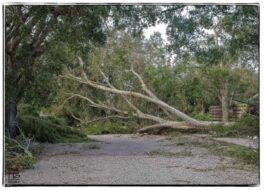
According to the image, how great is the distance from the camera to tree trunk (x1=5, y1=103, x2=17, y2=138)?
7.12m

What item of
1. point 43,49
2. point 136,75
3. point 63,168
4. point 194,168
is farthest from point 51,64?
point 194,168

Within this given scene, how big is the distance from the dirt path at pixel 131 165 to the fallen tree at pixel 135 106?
54cm

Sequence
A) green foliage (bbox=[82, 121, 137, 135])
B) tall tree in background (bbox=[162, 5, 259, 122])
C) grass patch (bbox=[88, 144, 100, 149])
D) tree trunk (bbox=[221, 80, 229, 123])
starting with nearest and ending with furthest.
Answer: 1. tall tree in background (bbox=[162, 5, 259, 122])
2. tree trunk (bbox=[221, 80, 229, 123])
3. grass patch (bbox=[88, 144, 100, 149])
4. green foliage (bbox=[82, 121, 137, 135])

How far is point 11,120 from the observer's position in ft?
24.4

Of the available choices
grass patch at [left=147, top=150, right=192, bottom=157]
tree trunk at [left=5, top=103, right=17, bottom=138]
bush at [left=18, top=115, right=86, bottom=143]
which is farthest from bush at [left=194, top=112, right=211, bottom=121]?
tree trunk at [left=5, top=103, right=17, bottom=138]

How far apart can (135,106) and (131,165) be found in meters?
2.74

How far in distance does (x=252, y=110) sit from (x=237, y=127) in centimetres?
64

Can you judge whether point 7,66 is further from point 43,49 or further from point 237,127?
point 237,127

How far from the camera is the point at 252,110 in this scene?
618 cm

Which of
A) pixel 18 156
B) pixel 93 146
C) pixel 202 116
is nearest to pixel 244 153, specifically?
pixel 202 116

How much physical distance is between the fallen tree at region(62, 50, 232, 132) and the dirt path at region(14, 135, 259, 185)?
0.54 m

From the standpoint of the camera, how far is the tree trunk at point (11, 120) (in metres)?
7.12

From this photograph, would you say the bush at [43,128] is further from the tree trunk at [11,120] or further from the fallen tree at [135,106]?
the fallen tree at [135,106]

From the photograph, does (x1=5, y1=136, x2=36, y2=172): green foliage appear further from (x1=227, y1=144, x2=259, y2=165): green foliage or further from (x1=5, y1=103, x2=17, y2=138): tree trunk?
(x1=227, y1=144, x2=259, y2=165): green foliage
